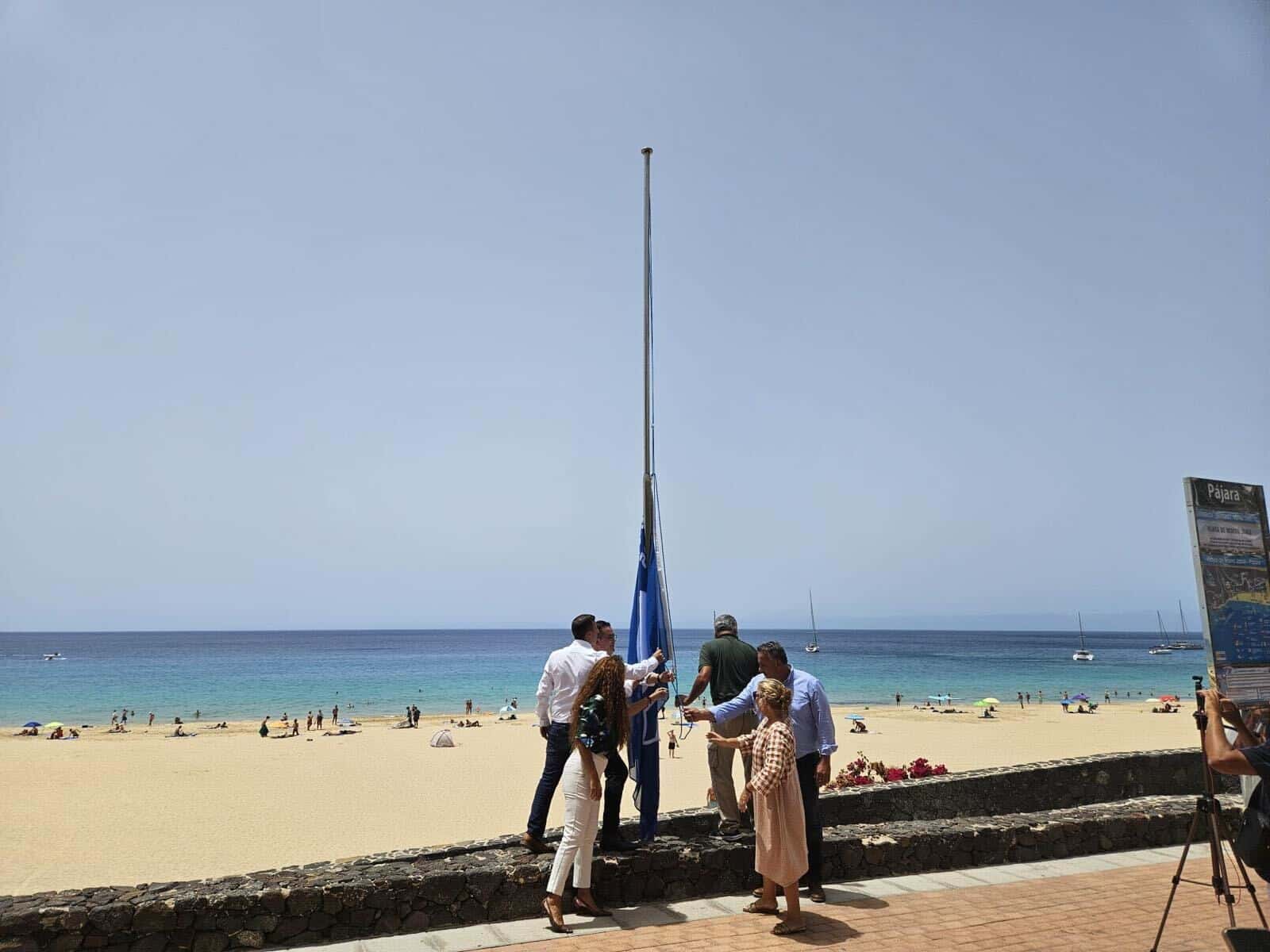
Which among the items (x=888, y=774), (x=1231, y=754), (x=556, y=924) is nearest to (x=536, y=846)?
(x=556, y=924)

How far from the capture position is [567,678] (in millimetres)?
5598

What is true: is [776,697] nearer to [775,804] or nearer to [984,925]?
[775,804]

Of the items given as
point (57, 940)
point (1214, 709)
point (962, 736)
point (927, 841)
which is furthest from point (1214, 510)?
point (962, 736)

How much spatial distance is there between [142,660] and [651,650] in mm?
100428

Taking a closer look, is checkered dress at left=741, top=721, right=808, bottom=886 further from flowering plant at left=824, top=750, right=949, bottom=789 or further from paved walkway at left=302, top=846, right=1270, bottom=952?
flowering plant at left=824, top=750, right=949, bottom=789

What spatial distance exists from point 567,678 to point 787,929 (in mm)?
2016

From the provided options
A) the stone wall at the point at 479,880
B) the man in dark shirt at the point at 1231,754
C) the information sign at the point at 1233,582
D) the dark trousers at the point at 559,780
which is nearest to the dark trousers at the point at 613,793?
the dark trousers at the point at 559,780

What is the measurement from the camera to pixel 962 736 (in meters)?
27.9

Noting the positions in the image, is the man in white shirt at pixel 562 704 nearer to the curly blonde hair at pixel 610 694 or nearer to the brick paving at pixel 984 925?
the curly blonde hair at pixel 610 694

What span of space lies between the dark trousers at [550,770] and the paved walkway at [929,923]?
2.25ft

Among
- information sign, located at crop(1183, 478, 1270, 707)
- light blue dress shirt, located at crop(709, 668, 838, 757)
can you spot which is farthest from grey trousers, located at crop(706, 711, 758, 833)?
information sign, located at crop(1183, 478, 1270, 707)

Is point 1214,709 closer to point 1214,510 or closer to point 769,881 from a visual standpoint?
point 1214,510

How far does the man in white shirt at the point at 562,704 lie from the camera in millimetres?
5590

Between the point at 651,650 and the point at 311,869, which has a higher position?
the point at 651,650
